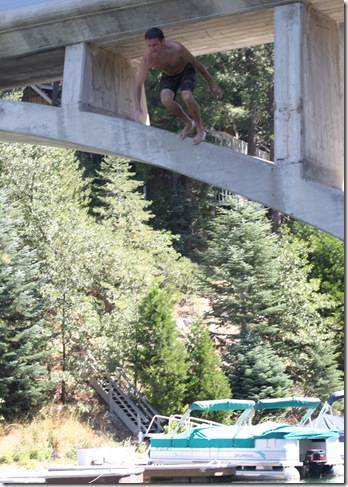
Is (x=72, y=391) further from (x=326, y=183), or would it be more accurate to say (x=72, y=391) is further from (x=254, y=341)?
(x=326, y=183)

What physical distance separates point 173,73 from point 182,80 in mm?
102

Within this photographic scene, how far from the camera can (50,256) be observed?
25.7 metres

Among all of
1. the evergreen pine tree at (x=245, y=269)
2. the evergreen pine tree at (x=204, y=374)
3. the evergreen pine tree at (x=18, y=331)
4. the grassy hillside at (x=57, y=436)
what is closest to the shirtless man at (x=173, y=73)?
the grassy hillside at (x=57, y=436)

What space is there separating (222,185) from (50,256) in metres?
18.7

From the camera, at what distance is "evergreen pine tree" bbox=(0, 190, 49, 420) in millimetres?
24016

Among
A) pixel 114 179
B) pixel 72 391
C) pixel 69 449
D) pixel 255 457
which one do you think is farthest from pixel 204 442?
pixel 114 179

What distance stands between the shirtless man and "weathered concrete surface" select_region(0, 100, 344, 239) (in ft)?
0.65

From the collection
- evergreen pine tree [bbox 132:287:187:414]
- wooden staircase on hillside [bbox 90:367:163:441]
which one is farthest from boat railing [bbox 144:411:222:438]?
evergreen pine tree [bbox 132:287:187:414]

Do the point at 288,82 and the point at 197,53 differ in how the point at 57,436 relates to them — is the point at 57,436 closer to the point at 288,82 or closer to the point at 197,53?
the point at 197,53

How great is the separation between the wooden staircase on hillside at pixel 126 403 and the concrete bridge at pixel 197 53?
16.9 meters

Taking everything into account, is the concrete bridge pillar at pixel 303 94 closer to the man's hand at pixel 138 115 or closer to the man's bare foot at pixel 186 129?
the man's bare foot at pixel 186 129

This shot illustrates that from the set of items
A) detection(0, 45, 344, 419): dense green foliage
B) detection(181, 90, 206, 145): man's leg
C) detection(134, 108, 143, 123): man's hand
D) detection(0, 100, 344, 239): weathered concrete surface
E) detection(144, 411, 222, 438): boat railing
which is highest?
detection(0, 45, 344, 419): dense green foliage

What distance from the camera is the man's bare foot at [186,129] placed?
764 centimetres

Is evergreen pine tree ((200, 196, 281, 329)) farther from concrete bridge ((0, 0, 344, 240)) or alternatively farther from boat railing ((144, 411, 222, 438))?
concrete bridge ((0, 0, 344, 240))
